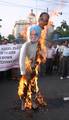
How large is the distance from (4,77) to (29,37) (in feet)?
25.8

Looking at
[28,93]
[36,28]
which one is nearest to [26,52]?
[36,28]

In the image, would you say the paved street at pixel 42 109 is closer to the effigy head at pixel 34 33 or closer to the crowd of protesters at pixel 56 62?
the effigy head at pixel 34 33

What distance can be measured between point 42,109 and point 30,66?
1020mm

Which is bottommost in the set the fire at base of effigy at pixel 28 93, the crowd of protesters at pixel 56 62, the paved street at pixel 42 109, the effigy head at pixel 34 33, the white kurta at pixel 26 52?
the crowd of protesters at pixel 56 62

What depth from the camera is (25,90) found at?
8352 mm

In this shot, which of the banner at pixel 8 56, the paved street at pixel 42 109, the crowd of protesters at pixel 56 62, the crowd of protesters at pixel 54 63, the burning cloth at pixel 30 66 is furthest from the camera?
the crowd of protesters at pixel 56 62

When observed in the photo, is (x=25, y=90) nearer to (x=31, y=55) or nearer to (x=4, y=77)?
(x=31, y=55)

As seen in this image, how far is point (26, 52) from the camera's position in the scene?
8.07 m

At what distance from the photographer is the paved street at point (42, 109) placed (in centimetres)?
784

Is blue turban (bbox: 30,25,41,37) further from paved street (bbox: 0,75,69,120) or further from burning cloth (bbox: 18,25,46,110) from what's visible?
paved street (bbox: 0,75,69,120)

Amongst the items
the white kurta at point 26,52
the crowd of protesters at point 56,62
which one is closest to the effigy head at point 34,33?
the white kurta at point 26,52

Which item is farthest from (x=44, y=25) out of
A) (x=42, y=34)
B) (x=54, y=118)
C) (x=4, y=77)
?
(x=4, y=77)

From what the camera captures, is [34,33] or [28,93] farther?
[28,93]

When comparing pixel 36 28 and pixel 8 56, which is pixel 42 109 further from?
pixel 8 56
